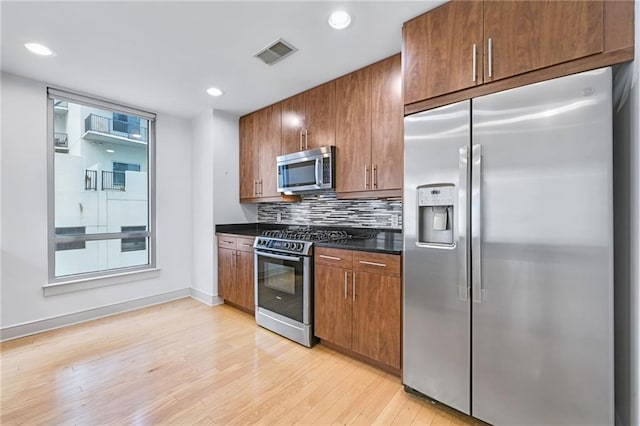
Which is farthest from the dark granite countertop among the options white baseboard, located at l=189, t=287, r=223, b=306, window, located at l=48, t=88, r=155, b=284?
window, located at l=48, t=88, r=155, b=284

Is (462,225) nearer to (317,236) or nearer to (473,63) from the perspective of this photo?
(473,63)

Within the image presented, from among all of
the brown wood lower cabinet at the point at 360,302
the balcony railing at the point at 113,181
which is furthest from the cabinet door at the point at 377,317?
the balcony railing at the point at 113,181

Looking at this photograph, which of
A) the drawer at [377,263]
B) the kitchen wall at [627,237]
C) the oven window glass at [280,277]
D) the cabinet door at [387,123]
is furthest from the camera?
the oven window glass at [280,277]

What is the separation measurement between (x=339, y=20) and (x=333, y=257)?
68.0 inches

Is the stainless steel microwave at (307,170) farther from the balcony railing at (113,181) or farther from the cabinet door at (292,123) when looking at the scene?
the balcony railing at (113,181)

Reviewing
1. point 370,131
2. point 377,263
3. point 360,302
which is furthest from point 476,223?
point 370,131

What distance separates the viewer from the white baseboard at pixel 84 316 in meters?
2.67

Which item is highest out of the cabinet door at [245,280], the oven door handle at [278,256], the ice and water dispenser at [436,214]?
Result: the ice and water dispenser at [436,214]

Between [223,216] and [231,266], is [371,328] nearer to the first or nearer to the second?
[231,266]

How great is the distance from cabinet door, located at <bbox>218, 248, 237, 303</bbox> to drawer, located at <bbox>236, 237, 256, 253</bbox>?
5.4 inches

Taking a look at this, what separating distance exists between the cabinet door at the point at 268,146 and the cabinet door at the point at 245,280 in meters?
0.81

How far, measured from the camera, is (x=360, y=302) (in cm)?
217

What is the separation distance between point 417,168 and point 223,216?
108 inches

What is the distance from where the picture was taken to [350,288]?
2.23m
